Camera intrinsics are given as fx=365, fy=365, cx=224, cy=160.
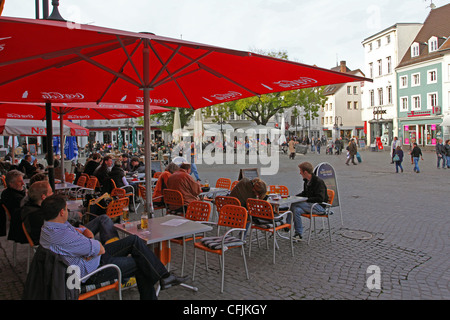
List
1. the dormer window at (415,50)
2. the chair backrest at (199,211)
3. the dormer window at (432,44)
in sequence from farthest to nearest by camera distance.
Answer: the dormer window at (415,50)
the dormer window at (432,44)
the chair backrest at (199,211)

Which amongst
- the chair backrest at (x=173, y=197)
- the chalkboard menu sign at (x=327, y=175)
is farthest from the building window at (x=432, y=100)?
the chair backrest at (x=173, y=197)

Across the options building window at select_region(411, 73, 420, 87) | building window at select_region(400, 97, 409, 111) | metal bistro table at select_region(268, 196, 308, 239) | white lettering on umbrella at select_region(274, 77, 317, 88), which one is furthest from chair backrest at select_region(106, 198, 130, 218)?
building window at select_region(400, 97, 409, 111)

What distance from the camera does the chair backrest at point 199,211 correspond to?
5406 mm

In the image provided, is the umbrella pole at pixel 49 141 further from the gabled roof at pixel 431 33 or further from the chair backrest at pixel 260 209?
the gabled roof at pixel 431 33

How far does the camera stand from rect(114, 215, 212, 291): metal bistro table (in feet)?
13.6

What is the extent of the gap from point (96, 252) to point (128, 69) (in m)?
3.91

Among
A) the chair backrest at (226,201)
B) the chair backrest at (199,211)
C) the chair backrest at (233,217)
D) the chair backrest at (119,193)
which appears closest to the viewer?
the chair backrest at (233,217)

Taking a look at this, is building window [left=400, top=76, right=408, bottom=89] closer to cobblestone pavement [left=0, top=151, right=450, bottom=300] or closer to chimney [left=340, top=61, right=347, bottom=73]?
chimney [left=340, top=61, right=347, bottom=73]

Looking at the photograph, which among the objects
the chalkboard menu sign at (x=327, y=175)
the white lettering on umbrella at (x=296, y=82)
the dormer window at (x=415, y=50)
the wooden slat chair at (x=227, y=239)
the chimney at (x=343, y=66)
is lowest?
the wooden slat chair at (x=227, y=239)

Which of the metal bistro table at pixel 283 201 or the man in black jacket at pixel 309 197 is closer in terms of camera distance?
the metal bistro table at pixel 283 201

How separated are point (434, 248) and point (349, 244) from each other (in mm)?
1327

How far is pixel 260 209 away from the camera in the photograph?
19.3ft
